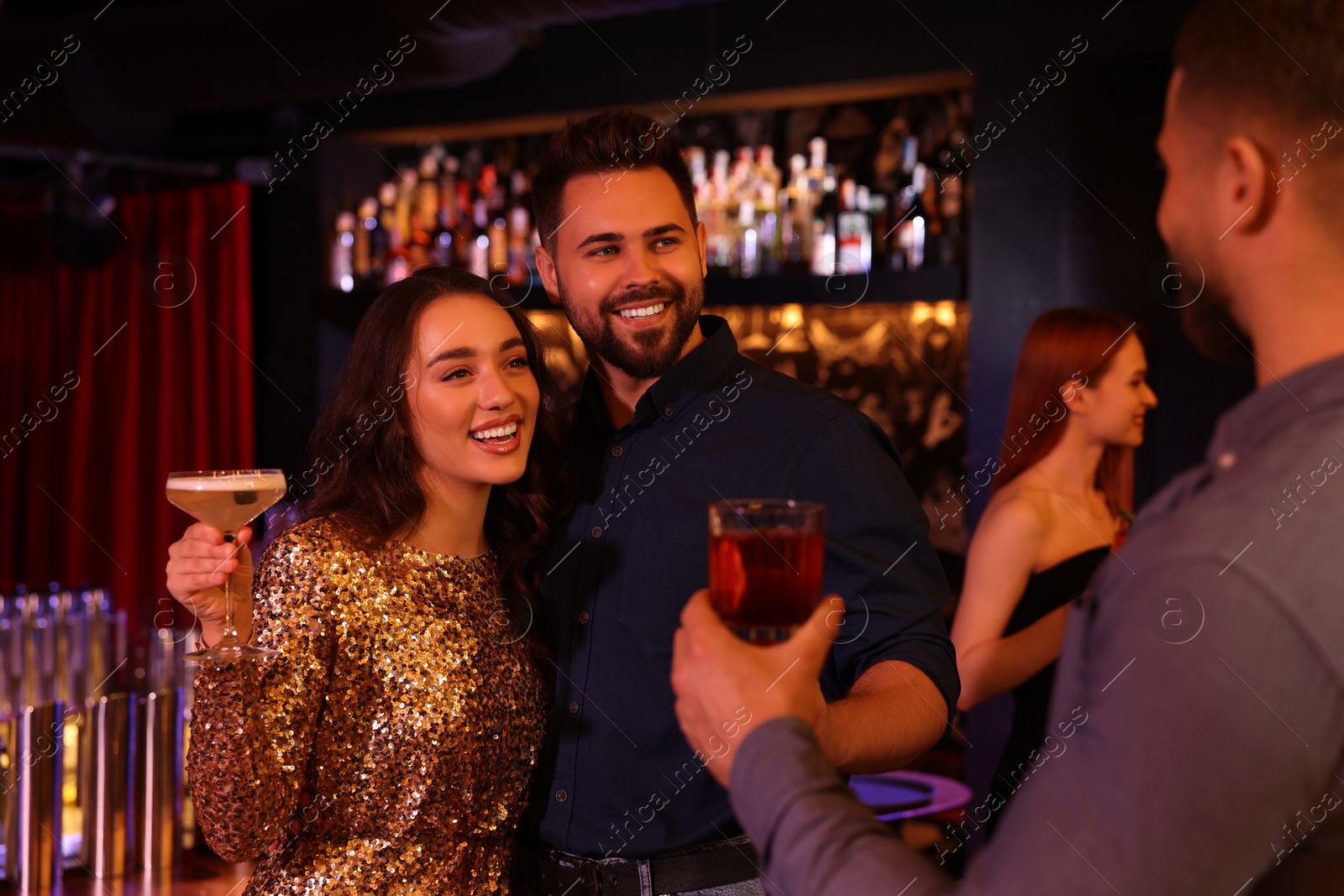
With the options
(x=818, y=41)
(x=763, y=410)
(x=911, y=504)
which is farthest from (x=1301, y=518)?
(x=818, y=41)

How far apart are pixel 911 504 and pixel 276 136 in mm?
4844

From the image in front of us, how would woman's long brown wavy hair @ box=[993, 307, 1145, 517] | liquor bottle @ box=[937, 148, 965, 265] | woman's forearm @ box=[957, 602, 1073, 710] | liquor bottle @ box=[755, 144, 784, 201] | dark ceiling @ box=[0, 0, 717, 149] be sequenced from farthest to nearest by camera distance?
liquor bottle @ box=[755, 144, 784, 201], liquor bottle @ box=[937, 148, 965, 265], dark ceiling @ box=[0, 0, 717, 149], woman's long brown wavy hair @ box=[993, 307, 1145, 517], woman's forearm @ box=[957, 602, 1073, 710]

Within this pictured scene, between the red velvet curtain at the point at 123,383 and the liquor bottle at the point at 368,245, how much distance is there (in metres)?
0.80

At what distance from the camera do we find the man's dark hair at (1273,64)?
74 cm

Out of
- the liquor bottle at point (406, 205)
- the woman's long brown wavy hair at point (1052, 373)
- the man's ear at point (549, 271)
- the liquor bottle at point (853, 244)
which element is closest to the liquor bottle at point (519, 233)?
the liquor bottle at point (406, 205)

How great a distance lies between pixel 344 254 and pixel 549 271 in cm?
348

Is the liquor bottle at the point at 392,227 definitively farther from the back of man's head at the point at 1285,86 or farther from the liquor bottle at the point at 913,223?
the back of man's head at the point at 1285,86

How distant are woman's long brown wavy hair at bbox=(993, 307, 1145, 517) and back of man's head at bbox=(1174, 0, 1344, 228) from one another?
2167 millimetres

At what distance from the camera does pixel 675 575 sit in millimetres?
1790

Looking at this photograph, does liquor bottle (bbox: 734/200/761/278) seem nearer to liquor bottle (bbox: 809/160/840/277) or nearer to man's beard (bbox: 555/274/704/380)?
liquor bottle (bbox: 809/160/840/277)

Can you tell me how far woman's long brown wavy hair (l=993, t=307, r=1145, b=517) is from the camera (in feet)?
9.38

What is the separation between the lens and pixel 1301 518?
2.32 ft

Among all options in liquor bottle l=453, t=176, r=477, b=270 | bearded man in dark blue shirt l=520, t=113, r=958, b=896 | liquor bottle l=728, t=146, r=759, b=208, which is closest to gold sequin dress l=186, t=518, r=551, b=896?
bearded man in dark blue shirt l=520, t=113, r=958, b=896

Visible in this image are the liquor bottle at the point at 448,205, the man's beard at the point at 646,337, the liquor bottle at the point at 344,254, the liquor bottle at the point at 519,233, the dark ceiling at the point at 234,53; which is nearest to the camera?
the man's beard at the point at 646,337
